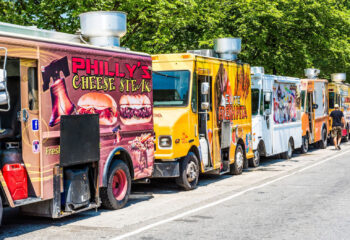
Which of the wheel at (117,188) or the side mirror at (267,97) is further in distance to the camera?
the side mirror at (267,97)

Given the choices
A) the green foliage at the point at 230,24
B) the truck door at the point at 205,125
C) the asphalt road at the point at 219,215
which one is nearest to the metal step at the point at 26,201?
the asphalt road at the point at 219,215

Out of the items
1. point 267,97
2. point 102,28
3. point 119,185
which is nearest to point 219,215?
point 119,185

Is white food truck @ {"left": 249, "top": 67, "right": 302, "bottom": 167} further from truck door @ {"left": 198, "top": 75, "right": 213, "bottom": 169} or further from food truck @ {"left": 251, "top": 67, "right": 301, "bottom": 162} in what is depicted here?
truck door @ {"left": 198, "top": 75, "right": 213, "bottom": 169}

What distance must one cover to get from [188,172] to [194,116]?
1252 millimetres

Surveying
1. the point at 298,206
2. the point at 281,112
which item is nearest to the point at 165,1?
the point at 281,112

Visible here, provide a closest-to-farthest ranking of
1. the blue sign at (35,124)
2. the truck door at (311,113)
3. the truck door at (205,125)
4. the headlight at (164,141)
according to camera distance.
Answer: the blue sign at (35,124) < the headlight at (164,141) < the truck door at (205,125) < the truck door at (311,113)

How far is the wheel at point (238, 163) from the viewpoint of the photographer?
1474 cm

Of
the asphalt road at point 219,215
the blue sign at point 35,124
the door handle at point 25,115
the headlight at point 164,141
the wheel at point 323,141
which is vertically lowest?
the asphalt road at point 219,215

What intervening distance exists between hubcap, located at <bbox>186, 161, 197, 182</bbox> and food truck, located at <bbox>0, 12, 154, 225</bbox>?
68.6 inches

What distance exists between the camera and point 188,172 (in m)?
11.9

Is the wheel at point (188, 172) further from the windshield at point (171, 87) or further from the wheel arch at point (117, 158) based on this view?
the wheel arch at point (117, 158)

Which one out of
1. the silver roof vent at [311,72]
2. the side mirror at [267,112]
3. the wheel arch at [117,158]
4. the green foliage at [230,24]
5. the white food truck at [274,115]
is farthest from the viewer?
the silver roof vent at [311,72]

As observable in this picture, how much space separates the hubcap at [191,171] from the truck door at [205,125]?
1.91ft

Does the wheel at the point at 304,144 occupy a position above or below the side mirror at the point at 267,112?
below
